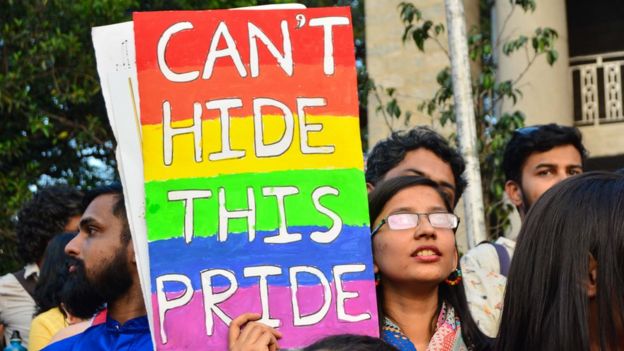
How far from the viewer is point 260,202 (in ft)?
11.1

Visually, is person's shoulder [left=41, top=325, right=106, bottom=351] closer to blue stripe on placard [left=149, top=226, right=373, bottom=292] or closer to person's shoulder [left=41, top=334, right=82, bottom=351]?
person's shoulder [left=41, top=334, right=82, bottom=351]

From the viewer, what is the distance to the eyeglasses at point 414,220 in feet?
11.6

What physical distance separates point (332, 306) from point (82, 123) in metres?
8.44

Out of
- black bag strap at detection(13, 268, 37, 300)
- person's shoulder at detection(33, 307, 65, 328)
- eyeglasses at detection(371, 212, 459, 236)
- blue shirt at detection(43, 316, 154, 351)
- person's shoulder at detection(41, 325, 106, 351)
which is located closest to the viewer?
eyeglasses at detection(371, 212, 459, 236)

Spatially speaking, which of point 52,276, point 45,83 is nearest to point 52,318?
point 52,276

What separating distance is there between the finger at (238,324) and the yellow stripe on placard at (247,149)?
394mm

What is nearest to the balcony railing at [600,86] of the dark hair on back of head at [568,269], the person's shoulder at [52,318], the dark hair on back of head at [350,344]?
the person's shoulder at [52,318]

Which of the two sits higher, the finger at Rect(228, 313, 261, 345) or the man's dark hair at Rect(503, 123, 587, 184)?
the man's dark hair at Rect(503, 123, 587, 184)

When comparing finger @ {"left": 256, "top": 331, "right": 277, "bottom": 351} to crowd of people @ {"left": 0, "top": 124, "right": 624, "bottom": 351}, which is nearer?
crowd of people @ {"left": 0, "top": 124, "right": 624, "bottom": 351}

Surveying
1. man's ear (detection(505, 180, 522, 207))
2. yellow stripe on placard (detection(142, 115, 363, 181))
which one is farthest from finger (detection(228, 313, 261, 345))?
man's ear (detection(505, 180, 522, 207))

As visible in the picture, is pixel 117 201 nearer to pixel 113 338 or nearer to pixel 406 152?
pixel 113 338

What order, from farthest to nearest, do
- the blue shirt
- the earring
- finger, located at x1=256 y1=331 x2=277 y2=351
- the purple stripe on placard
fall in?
1. the blue shirt
2. the earring
3. the purple stripe on placard
4. finger, located at x1=256 y1=331 x2=277 y2=351

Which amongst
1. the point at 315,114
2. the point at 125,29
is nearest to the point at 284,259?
the point at 315,114

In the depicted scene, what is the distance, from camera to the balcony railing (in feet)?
44.2
